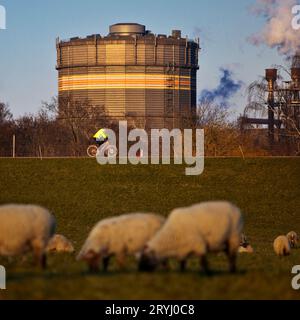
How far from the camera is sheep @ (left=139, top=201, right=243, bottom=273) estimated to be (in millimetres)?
18922

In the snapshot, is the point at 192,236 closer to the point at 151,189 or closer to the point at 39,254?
the point at 39,254

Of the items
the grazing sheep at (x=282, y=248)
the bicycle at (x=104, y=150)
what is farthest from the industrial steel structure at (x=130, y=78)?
the grazing sheep at (x=282, y=248)

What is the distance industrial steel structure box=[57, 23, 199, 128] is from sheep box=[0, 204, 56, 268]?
371 feet

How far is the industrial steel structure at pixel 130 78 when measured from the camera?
13562 cm

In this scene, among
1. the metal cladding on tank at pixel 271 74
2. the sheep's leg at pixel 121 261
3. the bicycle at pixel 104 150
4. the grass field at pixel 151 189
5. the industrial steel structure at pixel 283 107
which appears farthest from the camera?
the metal cladding on tank at pixel 271 74

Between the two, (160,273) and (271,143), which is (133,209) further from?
(271,143)

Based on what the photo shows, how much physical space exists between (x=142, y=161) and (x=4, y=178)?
34.1 feet

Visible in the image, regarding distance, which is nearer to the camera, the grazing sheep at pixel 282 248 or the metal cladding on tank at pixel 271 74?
the grazing sheep at pixel 282 248

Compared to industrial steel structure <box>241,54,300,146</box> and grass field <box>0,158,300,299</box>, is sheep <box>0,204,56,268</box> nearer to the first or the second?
grass field <box>0,158,300,299</box>

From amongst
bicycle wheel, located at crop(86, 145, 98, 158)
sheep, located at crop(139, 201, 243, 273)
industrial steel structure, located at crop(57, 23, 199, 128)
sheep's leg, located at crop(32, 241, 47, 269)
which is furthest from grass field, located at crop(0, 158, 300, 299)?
industrial steel structure, located at crop(57, 23, 199, 128)

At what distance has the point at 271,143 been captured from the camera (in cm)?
11612

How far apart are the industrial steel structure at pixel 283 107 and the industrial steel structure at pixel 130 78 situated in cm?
1415

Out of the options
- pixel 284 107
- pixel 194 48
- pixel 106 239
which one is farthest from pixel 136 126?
pixel 106 239

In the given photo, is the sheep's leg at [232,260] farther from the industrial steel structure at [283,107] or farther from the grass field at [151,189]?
the industrial steel structure at [283,107]
